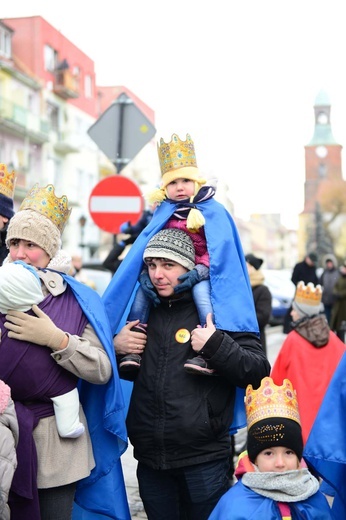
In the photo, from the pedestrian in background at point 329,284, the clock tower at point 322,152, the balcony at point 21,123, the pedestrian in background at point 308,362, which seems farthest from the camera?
the clock tower at point 322,152

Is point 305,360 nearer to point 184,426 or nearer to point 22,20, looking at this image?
point 184,426

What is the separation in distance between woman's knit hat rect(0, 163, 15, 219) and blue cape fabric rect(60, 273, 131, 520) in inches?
32.9

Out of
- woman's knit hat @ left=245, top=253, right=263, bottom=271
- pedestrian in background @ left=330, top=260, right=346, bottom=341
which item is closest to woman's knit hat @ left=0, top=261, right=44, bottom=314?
woman's knit hat @ left=245, top=253, right=263, bottom=271

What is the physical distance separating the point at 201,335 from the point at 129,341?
358mm

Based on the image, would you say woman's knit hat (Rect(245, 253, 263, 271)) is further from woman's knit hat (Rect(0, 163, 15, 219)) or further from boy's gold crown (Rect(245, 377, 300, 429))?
boy's gold crown (Rect(245, 377, 300, 429))

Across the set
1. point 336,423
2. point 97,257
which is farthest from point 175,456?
point 97,257

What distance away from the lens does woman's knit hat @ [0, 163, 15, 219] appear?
418 centimetres

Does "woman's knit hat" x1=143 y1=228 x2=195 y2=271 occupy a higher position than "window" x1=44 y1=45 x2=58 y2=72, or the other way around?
"window" x1=44 y1=45 x2=58 y2=72

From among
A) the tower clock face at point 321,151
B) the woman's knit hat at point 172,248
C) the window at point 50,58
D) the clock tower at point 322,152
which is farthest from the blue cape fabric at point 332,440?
the tower clock face at point 321,151

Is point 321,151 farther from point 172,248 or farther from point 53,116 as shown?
point 172,248

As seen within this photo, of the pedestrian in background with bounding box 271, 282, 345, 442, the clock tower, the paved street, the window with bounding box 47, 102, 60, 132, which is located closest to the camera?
the paved street

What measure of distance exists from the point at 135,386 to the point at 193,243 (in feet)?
2.31

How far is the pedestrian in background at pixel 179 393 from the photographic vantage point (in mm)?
3420

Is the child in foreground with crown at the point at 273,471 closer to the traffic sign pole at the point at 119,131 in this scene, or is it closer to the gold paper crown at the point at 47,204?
the gold paper crown at the point at 47,204
